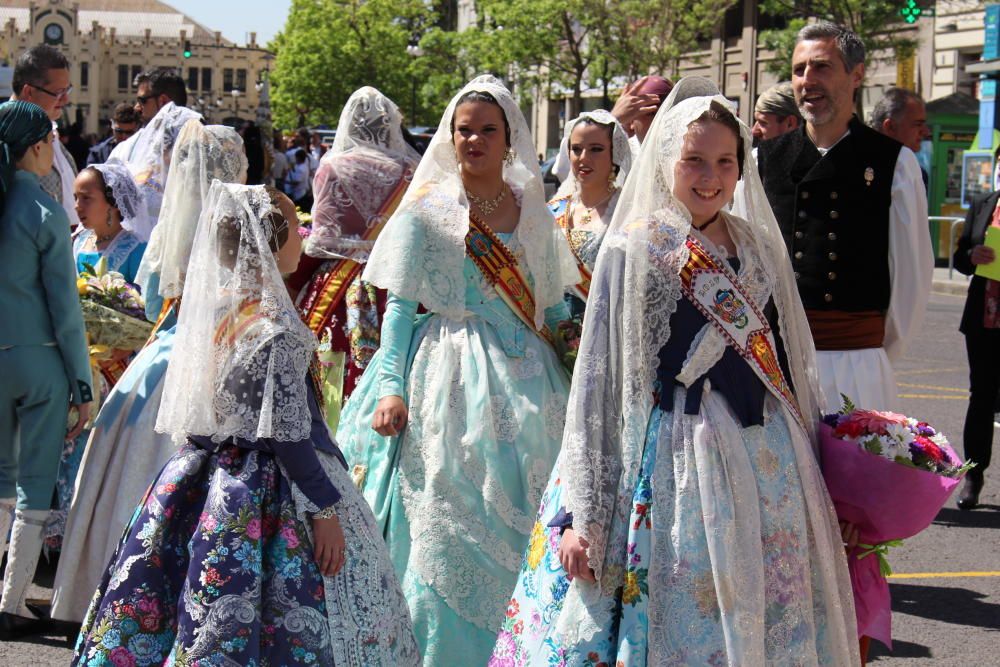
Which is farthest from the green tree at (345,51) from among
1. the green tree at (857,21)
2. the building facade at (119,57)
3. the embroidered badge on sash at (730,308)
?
the building facade at (119,57)

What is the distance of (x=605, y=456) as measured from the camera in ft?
11.7

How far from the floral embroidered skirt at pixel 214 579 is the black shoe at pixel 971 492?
503 centimetres

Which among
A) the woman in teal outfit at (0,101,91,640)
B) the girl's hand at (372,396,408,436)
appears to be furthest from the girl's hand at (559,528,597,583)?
the woman in teal outfit at (0,101,91,640)

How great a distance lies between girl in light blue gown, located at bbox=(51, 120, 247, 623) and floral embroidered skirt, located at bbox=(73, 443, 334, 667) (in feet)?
5.39

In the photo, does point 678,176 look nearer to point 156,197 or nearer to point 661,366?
point 661,366

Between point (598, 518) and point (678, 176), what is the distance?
3.04 ft

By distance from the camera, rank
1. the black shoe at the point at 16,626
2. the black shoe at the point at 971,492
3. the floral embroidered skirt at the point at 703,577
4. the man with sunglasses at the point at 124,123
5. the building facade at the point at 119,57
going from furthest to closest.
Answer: the building facade at the point at 119,57
the man with sunglasses at the point at 124,123
the black shoe at the point at 971,492
the black shoe at the point at 16,626
the floral embroidered skirt at the point at 703,577

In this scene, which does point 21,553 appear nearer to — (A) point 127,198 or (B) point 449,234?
(A) point 127,198

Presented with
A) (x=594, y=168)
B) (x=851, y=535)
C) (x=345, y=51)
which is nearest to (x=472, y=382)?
(x=851, y=535)

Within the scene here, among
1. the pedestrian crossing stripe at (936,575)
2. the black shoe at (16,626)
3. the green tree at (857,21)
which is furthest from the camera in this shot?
the green tree at (857,21)

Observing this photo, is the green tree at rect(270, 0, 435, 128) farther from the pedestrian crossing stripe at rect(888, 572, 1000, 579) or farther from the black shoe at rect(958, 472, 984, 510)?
the pedestrian crossing stripe at rect(888, 572, 1000, 579)

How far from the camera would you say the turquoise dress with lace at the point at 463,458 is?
4.62 metres

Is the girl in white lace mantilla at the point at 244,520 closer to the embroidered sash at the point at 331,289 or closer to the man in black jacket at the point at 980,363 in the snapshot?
the embroidered sash at the point at 331,289

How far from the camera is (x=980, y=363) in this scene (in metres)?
7.99
